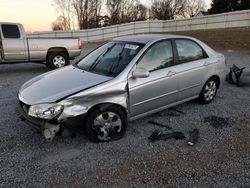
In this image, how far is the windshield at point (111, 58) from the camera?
401cm

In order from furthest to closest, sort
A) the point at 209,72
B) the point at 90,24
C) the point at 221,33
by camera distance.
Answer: the point at 90,24 → the point at 221,33 → the point at 209,72

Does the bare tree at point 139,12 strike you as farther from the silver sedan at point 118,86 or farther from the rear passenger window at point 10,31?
the silver sedan at point 118,86

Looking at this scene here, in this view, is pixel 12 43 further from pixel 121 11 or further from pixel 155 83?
pixel 121 11

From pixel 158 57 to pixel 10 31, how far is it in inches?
246

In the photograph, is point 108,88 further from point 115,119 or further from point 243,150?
point 243,150

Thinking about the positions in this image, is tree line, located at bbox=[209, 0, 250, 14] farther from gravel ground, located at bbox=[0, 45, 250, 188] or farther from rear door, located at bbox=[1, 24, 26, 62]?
gravel ground, located at bbox=[0, 45, 250, 188]

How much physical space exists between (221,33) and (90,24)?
111 ft

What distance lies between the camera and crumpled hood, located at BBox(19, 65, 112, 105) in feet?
11.4

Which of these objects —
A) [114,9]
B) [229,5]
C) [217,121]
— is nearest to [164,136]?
[217,121]

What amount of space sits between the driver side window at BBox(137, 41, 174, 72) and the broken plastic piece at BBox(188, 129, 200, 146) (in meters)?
1.17

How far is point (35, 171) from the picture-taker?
3125 millimetres

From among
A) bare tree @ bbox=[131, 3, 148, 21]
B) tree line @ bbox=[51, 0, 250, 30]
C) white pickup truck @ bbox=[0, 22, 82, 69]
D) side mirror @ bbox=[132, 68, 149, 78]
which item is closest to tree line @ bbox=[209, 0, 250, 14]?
tree line @ bbox=[51, 0, 250, 30]

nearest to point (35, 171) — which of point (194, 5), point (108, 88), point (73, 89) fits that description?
point (73, 89)

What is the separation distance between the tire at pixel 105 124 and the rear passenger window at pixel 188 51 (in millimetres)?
1636
